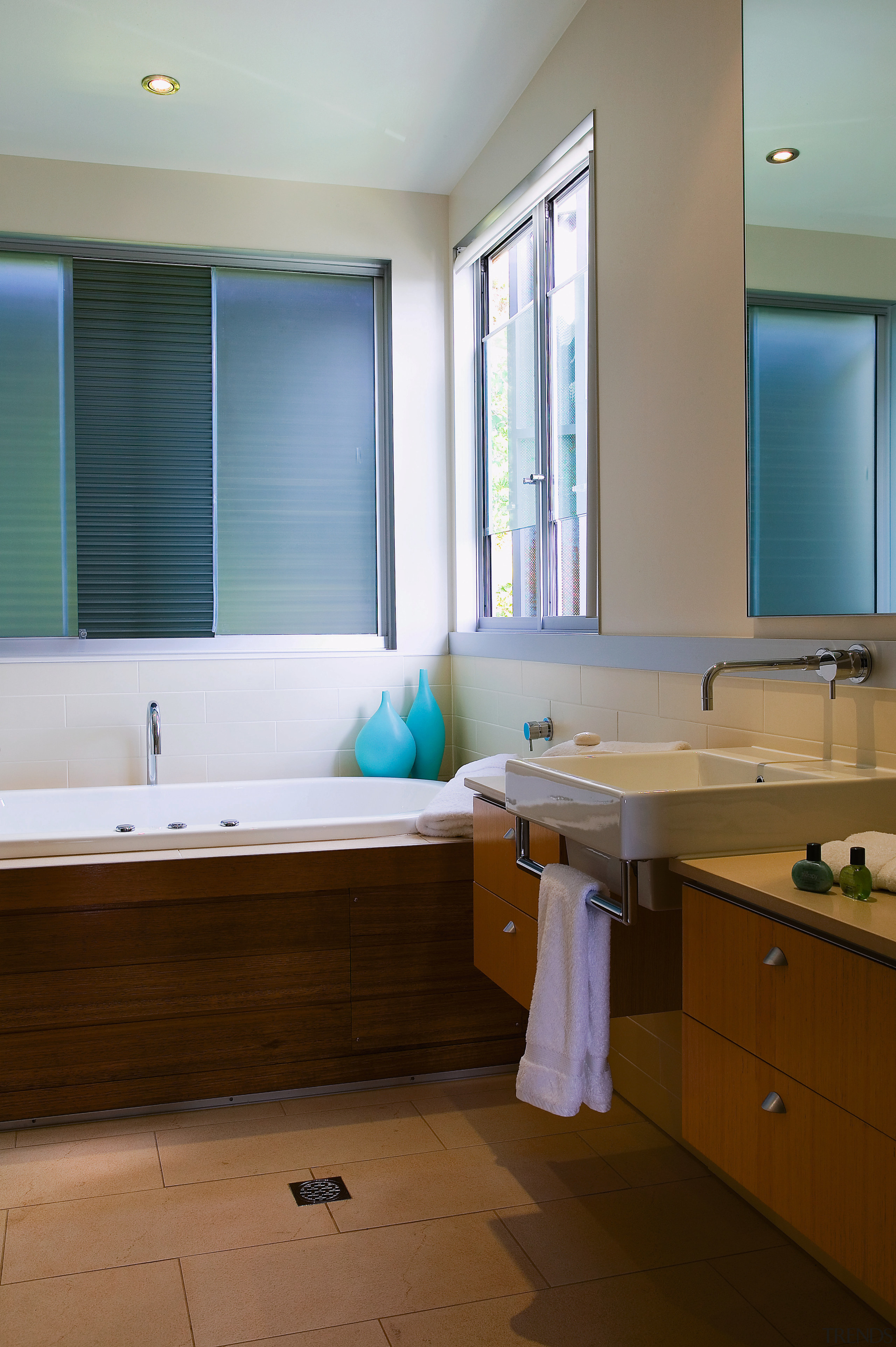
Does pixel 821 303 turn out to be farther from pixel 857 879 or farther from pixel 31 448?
pixel 31 448

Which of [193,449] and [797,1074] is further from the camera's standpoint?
[193,449]

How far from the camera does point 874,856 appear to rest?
1.46 m

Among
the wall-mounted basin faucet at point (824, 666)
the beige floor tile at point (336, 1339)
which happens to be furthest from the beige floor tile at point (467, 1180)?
the wall-mounted basin faucet at point (824, 666)

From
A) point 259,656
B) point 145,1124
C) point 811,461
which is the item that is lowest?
point 145,1124

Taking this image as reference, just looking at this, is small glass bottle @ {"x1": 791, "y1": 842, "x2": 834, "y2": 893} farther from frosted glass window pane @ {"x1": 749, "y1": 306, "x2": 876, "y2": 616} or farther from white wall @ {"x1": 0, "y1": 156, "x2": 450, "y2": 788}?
white wall @ {"x1": 0, "y1": 156, "x2": 450, "y2": 788}

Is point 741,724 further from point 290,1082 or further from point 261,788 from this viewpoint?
point 261,788

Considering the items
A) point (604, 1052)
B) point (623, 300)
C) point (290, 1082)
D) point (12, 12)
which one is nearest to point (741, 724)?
point (604, 1052)

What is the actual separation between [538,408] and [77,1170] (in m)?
2.54

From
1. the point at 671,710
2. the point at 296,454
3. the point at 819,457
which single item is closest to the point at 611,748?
the point at 671,710

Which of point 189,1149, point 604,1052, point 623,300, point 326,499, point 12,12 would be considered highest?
point 12,12

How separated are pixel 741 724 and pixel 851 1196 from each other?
113 centimetres

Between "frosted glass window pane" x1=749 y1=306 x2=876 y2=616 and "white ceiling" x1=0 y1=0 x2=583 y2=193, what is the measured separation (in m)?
1.48

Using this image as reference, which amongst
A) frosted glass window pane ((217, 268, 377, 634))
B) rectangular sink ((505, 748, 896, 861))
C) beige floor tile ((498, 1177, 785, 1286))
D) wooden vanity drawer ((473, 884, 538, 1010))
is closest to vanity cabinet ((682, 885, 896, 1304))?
rectangular sink ((505, 748, 896, 861))

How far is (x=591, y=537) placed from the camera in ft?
9.80
